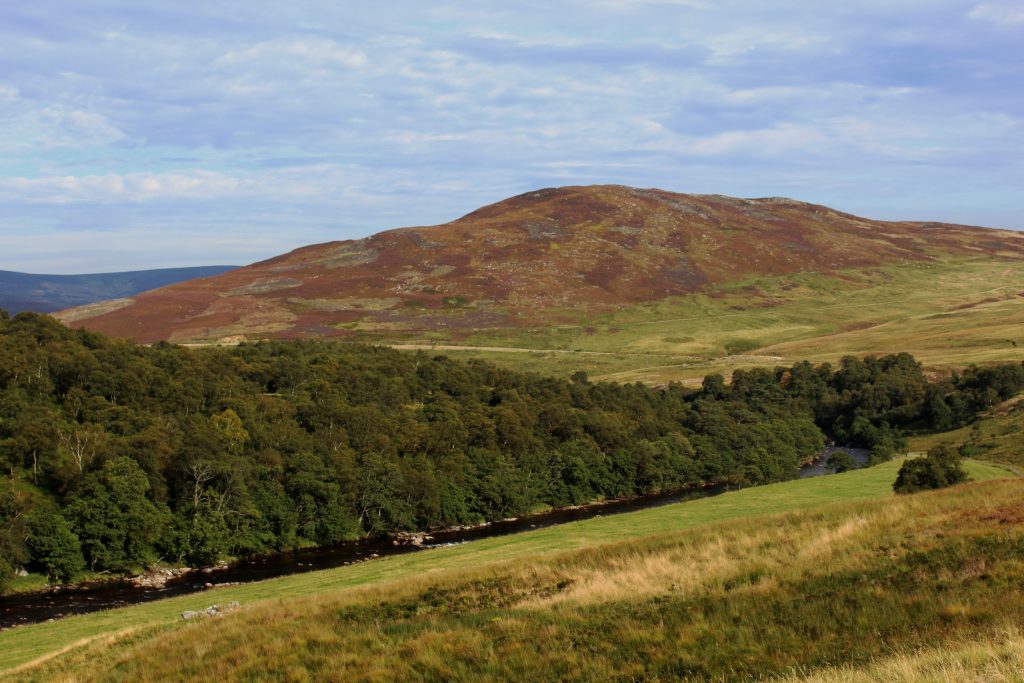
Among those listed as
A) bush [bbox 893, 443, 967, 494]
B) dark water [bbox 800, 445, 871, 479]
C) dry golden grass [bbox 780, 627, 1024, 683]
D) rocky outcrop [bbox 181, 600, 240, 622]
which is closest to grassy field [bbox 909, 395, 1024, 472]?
dark water [bbox 800, 445, 871, 479]

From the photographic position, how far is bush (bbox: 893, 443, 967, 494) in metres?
36.9

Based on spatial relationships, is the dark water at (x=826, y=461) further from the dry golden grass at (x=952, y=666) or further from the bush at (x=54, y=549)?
the dry golden grass at (x=952, y=666)

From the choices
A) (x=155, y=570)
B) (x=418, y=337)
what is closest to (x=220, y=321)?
(x=418, y=337)

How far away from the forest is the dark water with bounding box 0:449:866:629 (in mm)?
2111

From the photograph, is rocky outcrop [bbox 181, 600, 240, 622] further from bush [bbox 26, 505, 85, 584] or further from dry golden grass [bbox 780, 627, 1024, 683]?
bush [bbox 26, 505, 85, 584]

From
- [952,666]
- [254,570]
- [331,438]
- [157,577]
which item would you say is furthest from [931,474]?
[331,438]

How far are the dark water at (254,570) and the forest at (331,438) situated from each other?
211 cm

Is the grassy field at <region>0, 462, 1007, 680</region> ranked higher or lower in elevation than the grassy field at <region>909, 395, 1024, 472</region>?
higher

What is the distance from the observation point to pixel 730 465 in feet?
322

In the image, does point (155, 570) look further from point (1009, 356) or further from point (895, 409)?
point (1009, 356)

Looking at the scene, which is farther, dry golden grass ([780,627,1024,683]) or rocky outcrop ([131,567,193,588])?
rocky outcrop ([131,567,193,588])

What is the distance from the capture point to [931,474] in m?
37.3

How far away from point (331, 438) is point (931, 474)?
196 ft

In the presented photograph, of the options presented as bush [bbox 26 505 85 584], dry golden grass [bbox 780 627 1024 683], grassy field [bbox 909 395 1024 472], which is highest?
dry golden grass [bbox 780 627 1024 683]
